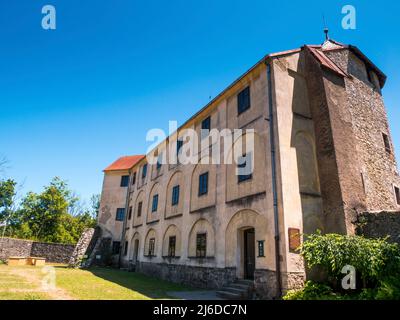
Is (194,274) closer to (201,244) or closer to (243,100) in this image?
(201,244)

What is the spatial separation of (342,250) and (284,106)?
6.73 meters

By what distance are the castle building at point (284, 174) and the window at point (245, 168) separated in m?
0.11

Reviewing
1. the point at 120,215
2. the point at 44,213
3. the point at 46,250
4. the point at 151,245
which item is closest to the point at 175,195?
the point at 151,245

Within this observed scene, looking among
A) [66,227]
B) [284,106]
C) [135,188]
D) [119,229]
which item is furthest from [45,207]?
[284,106]

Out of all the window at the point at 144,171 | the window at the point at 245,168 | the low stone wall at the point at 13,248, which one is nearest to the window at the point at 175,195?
the window at the point at 245,168

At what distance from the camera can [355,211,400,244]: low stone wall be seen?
1056 cm

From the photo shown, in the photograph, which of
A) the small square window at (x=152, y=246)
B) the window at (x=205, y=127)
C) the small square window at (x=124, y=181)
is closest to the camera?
the window at (x=205, y=127)

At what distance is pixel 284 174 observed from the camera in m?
11.7

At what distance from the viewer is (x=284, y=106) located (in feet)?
43.1

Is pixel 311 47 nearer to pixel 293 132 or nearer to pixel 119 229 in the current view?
pixel 293 132

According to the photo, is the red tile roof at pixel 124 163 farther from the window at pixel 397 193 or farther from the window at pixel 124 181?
the window at pixel 397 193

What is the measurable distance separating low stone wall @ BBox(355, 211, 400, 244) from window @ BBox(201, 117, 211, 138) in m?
9.99

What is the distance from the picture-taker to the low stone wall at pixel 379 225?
1056 centimetres
